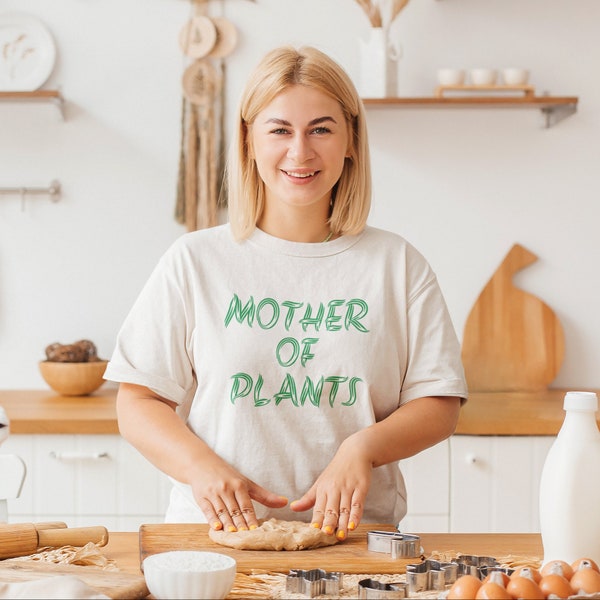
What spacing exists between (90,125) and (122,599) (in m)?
2.18

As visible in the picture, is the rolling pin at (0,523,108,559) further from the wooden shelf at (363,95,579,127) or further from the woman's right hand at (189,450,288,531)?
the wooden shelf at (363,95,579,127)

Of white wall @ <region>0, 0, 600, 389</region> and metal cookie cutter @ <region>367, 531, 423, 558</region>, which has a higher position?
white wall @ <region>0, 0, 600, 389</region>

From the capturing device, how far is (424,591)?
110cm

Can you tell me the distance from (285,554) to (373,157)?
193 centimetres

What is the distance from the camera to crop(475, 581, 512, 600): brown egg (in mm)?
961

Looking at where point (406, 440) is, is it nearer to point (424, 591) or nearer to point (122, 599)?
point (424, 591)

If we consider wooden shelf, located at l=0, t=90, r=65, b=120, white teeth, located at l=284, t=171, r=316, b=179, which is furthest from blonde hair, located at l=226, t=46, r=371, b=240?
wooden shelf, located at l=0, t=90, r=65, b=120

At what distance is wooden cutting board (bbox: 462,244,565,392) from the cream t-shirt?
1451mm

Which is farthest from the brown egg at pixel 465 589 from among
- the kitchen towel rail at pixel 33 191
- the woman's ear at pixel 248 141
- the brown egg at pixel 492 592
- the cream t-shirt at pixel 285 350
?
the kitchen towel rail at pixel 33 191

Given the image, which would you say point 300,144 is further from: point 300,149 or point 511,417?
point 511,417

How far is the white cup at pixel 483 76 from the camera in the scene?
9.29 ft

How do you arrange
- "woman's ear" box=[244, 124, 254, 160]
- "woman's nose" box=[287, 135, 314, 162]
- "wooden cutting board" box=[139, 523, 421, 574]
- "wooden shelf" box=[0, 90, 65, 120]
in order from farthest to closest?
"wooden shelf" box=[0, 90, 65, 120], "woman's ear" box=[244, 124, 254, 160], "woman's nose" box=[287, 135, 314, 162], "wooden cutting board" box=[139, 523, 421, 574]

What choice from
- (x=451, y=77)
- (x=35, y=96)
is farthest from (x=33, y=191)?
(x=451, y=77)

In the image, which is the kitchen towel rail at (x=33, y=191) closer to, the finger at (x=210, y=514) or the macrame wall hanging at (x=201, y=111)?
the macrame wall hanging at (x=201, y=111)
